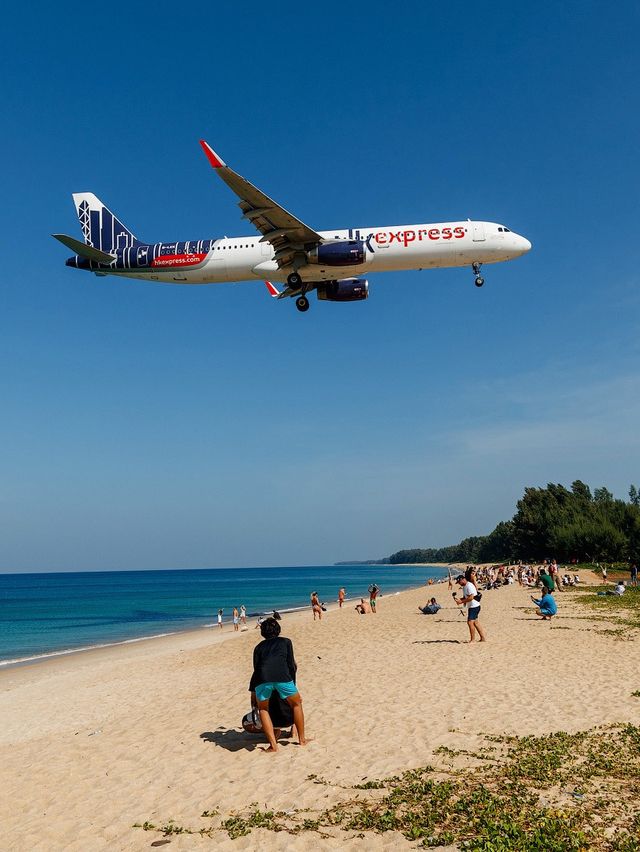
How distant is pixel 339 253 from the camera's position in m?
26.0

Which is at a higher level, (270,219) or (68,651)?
(270,219)

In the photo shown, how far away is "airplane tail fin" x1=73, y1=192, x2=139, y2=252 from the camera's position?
3123cm

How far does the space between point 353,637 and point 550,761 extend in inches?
672

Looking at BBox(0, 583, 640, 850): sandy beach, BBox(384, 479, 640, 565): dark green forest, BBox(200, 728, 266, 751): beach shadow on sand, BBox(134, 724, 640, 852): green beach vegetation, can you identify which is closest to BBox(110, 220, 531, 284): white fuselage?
BBox(0, 583, 640, 850): sandy beach

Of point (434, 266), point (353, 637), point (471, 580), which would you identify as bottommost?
point (353, 637)

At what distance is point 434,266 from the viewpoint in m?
28.1

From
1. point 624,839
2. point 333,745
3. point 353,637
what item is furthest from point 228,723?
point 353,637

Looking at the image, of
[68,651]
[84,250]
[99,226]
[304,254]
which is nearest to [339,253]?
[304,254]

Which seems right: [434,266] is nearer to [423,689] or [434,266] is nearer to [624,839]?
[423,689]

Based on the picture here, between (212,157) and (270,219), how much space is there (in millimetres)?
3490

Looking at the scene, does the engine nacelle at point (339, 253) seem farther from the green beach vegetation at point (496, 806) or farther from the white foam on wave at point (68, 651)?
the white foam on wave at point (68, 651)

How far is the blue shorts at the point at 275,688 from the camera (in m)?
8.52

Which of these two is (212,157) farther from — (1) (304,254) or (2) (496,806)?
(2) (496,806)

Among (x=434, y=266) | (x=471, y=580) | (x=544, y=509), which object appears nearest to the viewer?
(x=471, y=580)
